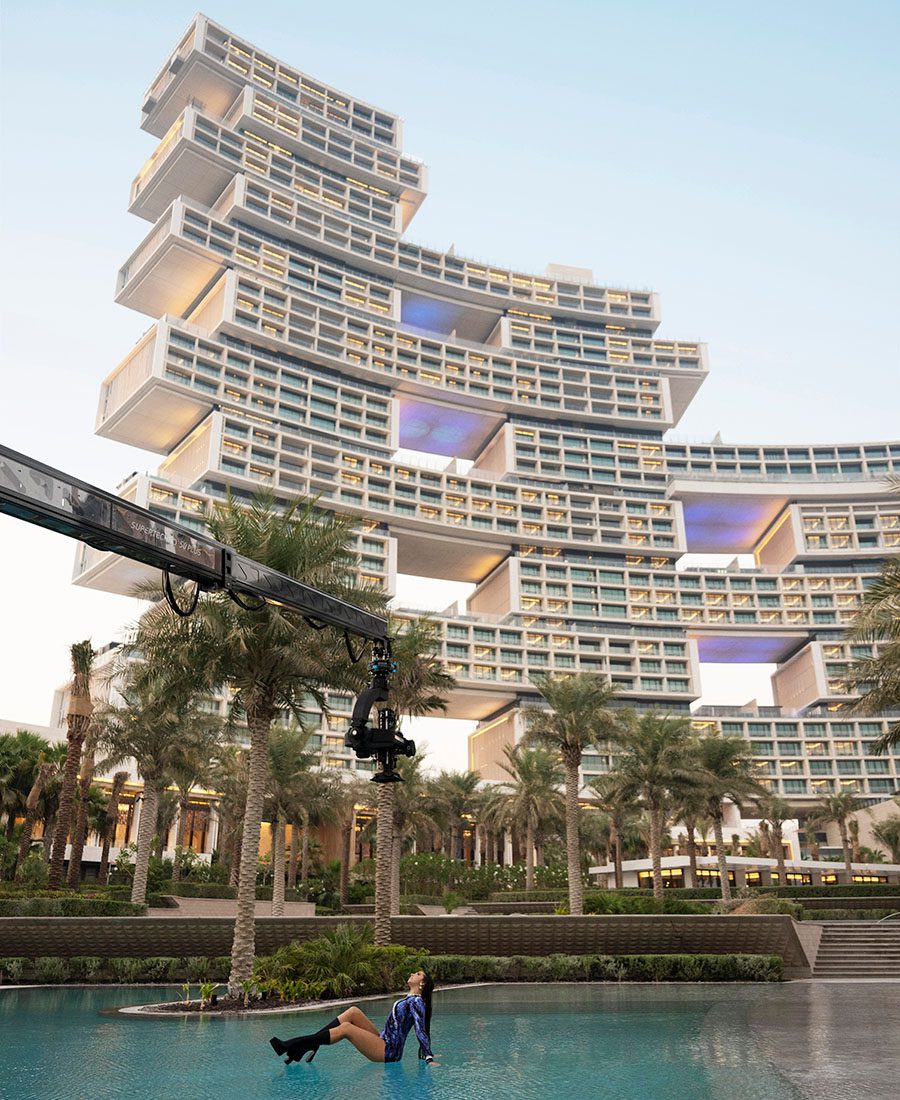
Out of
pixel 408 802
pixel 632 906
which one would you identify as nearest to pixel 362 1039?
pixel 632 906

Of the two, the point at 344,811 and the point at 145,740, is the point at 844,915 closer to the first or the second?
the point at 344,811

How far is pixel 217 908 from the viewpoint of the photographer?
50969mm

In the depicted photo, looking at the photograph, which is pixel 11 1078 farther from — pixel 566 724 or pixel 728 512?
Answer: pixel 728 512

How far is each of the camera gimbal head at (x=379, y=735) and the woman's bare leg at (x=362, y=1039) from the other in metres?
3.67

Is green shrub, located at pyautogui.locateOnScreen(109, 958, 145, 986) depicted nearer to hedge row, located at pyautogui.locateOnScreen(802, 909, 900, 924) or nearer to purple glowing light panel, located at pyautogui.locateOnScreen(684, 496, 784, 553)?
hedge row, located at pyautogui.locateOnScreen(802, 909, 900, 924)

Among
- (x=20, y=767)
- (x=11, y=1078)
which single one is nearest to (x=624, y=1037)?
(x=11, y=1078)

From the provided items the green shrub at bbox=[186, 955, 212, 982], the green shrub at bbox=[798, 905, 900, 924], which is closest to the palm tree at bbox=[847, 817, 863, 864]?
the green shrub at bbox=[798, 905, 900, 924]

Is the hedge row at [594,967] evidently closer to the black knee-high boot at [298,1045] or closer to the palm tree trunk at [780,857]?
the black knee-high boot at [298,1045]

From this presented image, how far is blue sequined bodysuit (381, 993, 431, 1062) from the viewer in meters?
13.4

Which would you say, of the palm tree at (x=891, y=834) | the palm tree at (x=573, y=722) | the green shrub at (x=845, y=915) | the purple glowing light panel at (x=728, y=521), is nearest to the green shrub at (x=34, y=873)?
the palm tree at (x=573, y=722)

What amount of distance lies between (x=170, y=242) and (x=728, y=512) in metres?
87.3

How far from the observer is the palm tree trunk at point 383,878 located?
2841 cm

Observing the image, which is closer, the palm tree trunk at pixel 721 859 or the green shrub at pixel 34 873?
the green shrub at pixel 34 873

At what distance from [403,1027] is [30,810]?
4381 cm
